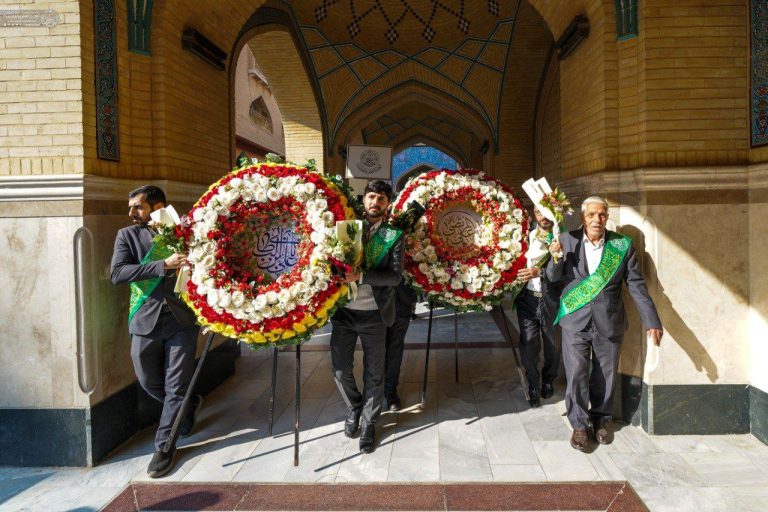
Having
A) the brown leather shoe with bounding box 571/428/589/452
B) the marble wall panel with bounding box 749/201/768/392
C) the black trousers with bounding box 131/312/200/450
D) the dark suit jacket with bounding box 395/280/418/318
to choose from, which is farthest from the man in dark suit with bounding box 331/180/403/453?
the marble wall panel with bounding box 749/201/768/392

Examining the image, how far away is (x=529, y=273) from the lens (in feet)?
14.5

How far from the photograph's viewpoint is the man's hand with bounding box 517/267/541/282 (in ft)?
14.5

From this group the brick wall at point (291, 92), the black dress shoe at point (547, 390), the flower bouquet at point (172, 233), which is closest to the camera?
the flower bouquet at point (172, 233)

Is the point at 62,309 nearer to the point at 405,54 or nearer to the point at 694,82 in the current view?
the point at 694,82

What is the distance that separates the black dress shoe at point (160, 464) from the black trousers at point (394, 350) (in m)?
1.78

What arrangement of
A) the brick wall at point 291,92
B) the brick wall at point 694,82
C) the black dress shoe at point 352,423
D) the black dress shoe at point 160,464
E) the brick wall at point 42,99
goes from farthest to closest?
the brick wall at point 291,92, the black dress shoe at point 352,423, the brick wall at point 694,82, the brick wall at point 42,99, the black dress shoe at point 160,464

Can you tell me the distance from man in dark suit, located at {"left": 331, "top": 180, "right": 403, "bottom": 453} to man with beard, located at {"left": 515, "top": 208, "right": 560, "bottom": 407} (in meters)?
1.19

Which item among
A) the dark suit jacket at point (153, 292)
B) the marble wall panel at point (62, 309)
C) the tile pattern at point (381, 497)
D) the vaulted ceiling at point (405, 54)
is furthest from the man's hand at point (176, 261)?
the vaulted ceiling at point (405, 54)

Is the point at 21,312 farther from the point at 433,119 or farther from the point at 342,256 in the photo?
the point at 433,119

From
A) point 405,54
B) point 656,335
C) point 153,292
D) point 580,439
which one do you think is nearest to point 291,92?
point 405,54

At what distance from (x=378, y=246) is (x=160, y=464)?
2.10 meters

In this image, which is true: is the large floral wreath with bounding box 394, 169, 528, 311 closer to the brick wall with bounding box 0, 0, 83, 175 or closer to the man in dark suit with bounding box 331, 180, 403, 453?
the man in dark suit with bounding box 331, 180, 403, 453

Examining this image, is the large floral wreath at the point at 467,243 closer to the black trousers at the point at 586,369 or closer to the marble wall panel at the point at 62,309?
the black trousers at the point at 586,369

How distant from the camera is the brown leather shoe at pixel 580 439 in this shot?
12.6ft
